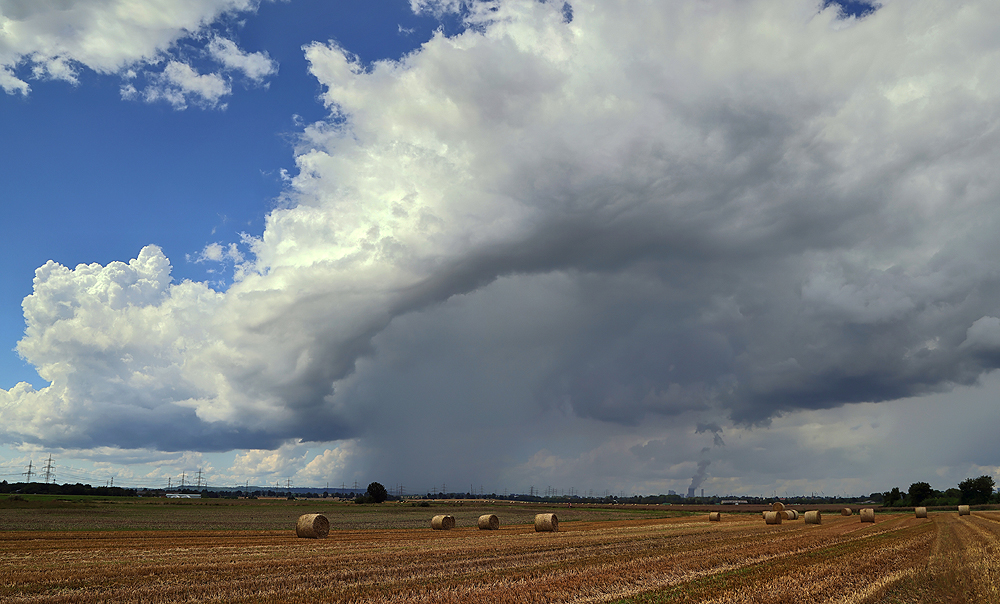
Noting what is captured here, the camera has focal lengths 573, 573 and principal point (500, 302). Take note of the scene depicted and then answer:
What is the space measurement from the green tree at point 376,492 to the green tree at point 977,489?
155758 mm

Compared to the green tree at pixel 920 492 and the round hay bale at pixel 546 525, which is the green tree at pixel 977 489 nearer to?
the green tree at pixel 920 492

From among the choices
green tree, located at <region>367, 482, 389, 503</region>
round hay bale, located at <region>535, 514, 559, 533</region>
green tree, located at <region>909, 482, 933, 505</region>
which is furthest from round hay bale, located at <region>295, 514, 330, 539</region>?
green tree, located at <region>909, 482, 933, 505</region>

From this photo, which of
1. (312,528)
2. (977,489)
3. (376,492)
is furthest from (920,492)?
(312,528)

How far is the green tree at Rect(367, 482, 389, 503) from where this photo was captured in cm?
16962

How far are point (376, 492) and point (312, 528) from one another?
462ft

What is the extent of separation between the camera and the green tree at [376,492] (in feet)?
Answer: 557

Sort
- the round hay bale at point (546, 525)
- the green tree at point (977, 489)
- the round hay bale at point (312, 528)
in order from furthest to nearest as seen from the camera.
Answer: the green tree at point (977, 489)
the round hay bale at point (546, 525)
the round hay bale at point (312, 528)

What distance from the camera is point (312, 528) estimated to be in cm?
3750

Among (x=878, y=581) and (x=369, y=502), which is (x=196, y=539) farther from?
(x=369, y=502)

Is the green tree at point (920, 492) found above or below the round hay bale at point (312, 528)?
below

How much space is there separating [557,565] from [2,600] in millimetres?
16629

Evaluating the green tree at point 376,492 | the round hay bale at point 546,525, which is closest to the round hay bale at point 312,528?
the round hay bale at point 546,525

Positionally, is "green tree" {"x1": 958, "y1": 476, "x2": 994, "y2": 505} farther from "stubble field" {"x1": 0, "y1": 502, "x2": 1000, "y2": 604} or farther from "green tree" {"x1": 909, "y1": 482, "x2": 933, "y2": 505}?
"stubble field" {"x1": 0, "y1": 502, "x2": 1000, "y2": 604}

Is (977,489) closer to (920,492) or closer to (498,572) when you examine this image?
(920,492)
